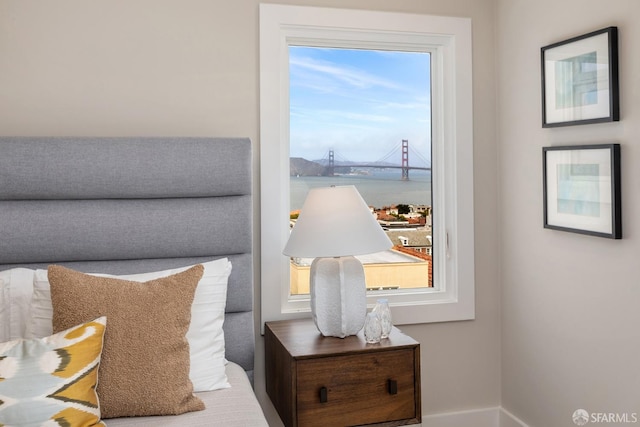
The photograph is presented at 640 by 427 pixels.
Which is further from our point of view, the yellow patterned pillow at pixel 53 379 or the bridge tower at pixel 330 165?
the bridge tower at pixel 330 165

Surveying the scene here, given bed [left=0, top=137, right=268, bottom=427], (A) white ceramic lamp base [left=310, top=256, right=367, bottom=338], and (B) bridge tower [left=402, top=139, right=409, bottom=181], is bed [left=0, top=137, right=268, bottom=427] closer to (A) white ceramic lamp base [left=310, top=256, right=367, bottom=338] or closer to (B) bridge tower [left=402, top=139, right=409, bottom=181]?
(A) white ceramic lamp base [left=310, top=256, right=367, bottom=338]

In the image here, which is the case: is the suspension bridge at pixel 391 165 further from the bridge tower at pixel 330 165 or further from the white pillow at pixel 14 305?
the white pillow at pixel 14 305

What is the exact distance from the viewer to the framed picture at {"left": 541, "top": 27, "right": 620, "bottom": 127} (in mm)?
2197

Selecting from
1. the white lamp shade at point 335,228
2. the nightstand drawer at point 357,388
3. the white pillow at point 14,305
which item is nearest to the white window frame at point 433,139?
the white lamp shade at point 335,228

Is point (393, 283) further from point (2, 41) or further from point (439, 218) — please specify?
point (2, 41)

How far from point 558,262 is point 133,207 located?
5.97 ft

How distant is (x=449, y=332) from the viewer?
2.93 meters

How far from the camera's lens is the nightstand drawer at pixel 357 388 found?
7.02 ft

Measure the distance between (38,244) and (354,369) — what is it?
1.30m

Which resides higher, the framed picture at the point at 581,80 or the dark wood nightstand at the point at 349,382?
the framed picture at the point at 581,80

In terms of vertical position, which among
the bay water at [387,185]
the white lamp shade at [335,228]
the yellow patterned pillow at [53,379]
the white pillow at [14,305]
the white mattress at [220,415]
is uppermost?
the bay water at [387,185]

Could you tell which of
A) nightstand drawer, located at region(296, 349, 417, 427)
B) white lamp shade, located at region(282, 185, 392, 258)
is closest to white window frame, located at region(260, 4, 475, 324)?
white lamp shade, located at region(282, 185, 392, 258)

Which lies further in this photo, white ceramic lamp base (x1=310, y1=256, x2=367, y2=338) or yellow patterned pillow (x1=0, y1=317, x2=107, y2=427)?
white ceramic lamp base (x1=310, y1=256, x2=367, y2=338)

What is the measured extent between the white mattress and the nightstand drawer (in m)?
0.23
